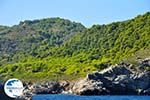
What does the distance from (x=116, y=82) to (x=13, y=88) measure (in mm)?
95105

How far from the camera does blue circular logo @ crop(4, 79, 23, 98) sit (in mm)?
7750

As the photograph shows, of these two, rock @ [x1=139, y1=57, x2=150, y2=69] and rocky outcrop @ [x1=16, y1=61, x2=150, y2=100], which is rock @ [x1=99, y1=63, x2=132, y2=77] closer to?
rocky outcrop @ [x1=16, y1=61, x2=150, y2=100]

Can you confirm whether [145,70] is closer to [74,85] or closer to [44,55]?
[74,85]

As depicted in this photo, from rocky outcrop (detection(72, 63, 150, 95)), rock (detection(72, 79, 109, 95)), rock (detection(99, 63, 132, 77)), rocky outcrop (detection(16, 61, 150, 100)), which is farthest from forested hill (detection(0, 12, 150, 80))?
rock (detection(99, 63, 132, 77))

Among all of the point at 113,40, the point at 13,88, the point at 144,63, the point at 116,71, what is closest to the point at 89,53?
the point at 113,40

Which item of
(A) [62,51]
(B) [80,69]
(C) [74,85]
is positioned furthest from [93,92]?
(A) [62,51]

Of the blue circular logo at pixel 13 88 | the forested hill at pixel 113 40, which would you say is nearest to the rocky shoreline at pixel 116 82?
the forested hill at pixel 113 40

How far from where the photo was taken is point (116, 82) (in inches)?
4028

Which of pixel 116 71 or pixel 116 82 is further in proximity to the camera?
pixel 116 71

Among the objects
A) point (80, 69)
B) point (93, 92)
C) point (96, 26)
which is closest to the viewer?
point (93, 92)

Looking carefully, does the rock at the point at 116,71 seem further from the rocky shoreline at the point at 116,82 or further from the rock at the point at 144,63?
the rock at the point at 144,63

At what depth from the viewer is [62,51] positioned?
167625 mm

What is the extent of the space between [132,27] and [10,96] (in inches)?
6172

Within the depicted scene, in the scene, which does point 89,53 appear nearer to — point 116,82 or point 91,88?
point 116,82
